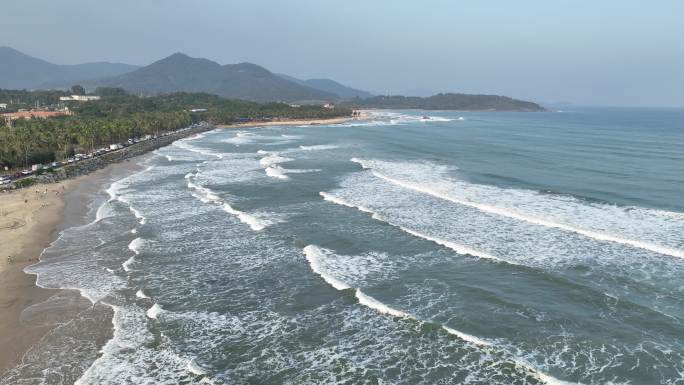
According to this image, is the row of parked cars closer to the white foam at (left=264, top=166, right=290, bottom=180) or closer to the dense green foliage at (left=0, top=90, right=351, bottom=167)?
the dense green foliage at (left=0, top=90, right=351, bottom=167)

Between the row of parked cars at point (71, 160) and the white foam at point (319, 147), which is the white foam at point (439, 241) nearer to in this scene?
the row of parked cars at point (71, 160)

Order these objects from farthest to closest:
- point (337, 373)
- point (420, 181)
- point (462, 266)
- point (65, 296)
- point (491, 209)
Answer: point (420, 181), point (491, 209), point (462, 266), point (65, 296), point (337, 373)

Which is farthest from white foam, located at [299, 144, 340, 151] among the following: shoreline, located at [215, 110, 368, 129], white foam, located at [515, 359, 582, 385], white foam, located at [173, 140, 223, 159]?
white foam, located at [515, 359, 582, 385]

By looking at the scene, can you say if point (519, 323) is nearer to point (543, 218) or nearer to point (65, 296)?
point (543, 218)

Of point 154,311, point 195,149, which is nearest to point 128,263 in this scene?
point 154,311

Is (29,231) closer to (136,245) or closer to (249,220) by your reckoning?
(136,245)

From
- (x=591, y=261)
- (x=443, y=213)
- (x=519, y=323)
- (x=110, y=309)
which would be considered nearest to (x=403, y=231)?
(x=443, y=213)
